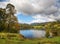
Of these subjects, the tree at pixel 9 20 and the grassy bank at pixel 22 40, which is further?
the tree at pixel 9 20

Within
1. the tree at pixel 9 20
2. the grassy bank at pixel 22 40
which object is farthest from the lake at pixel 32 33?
the tree at pixel 9 20

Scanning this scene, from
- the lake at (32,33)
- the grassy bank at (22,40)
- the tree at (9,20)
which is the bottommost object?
the grassy bank at (22,40)

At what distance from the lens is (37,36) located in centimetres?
848

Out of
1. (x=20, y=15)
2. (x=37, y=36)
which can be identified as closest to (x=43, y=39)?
(x=37, y=36)

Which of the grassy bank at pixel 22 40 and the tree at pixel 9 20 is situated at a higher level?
the tree at pixel 9 20

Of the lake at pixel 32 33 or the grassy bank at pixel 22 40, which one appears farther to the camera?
the lake at pixel 32 33

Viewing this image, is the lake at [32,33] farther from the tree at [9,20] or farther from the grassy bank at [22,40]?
the tree at [9,20]

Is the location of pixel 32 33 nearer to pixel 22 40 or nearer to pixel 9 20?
pixel 22 40

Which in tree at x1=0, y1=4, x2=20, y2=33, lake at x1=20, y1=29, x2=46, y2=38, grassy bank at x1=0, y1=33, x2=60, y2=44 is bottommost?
grassy bank at x1=0, y1=33, x2=60, y2=44

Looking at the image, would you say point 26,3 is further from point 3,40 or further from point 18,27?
point 3,40

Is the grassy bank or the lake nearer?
the grassy bank

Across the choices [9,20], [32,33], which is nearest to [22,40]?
[32,33]

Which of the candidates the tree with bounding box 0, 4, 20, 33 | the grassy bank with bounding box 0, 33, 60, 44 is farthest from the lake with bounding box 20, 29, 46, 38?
the tree with bounding box 0, 4, 20, 33

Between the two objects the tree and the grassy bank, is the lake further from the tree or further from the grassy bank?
the tree
